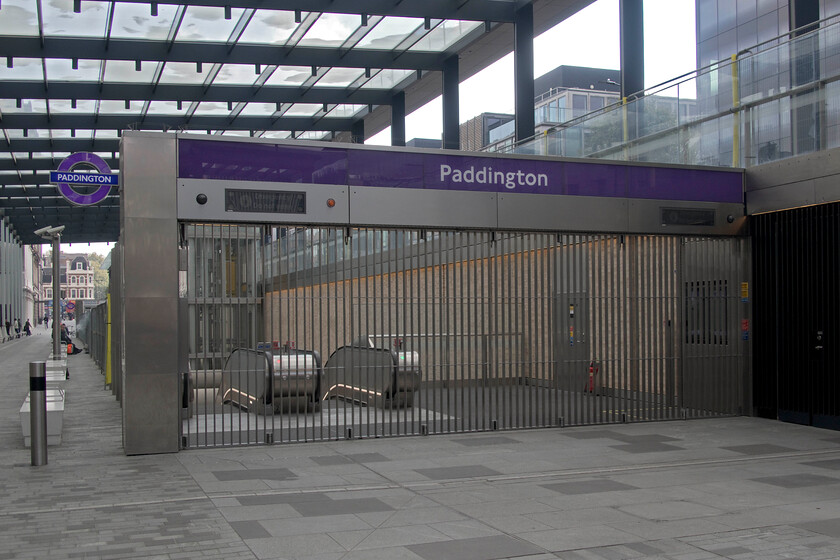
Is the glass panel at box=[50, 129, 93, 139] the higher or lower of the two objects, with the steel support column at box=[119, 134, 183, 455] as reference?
higher

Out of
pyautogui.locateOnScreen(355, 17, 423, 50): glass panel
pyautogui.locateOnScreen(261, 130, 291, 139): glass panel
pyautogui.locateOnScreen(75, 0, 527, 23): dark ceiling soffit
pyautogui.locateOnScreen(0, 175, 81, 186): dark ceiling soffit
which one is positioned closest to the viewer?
pyautogui.locateOnScreen(75, 0, 527, 23): dark ceiling soffit

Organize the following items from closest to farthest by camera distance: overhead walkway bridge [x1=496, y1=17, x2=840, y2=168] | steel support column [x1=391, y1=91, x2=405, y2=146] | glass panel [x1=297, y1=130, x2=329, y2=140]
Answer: overhead walkway bridge [x1=496, y1=17, x2=840, y2=168] → steel support column [x1=391, y1=91, x2=405, y2=146] → glass panel [x1=297, y1=130, x2=329, y2=140]

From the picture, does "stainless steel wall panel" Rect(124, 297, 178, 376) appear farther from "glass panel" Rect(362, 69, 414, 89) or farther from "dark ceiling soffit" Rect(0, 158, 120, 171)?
"dark ceiling soffit" Rect(0, 158, 120, 171)

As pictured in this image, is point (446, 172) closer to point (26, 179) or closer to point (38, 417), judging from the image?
point (38, 417)

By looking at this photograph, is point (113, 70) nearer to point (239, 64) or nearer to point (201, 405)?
point (239, 64)

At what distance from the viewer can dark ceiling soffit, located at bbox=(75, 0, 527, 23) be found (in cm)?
1783

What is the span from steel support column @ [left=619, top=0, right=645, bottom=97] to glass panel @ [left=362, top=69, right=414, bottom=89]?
26.3ft

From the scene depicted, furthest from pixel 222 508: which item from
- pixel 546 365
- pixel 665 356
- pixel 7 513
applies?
pixel 665 356

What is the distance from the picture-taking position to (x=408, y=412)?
12383mm

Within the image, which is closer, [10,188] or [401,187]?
[401,187]

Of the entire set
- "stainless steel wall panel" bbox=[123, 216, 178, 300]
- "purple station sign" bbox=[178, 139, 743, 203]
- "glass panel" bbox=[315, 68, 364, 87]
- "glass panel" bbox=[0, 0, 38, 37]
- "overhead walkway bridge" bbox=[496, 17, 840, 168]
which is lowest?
"stainless steel wall panel" bbox=[123, 216, 178, 300]

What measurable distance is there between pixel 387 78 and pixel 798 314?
16.4 m

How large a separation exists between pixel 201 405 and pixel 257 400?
72 centimetres

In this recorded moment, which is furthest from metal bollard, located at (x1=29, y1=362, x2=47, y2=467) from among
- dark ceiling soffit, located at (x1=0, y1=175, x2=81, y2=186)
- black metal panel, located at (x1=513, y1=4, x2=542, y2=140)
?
dark ceiling soffit, located at (x1=0, y1=175, x2=81, y2=186)
